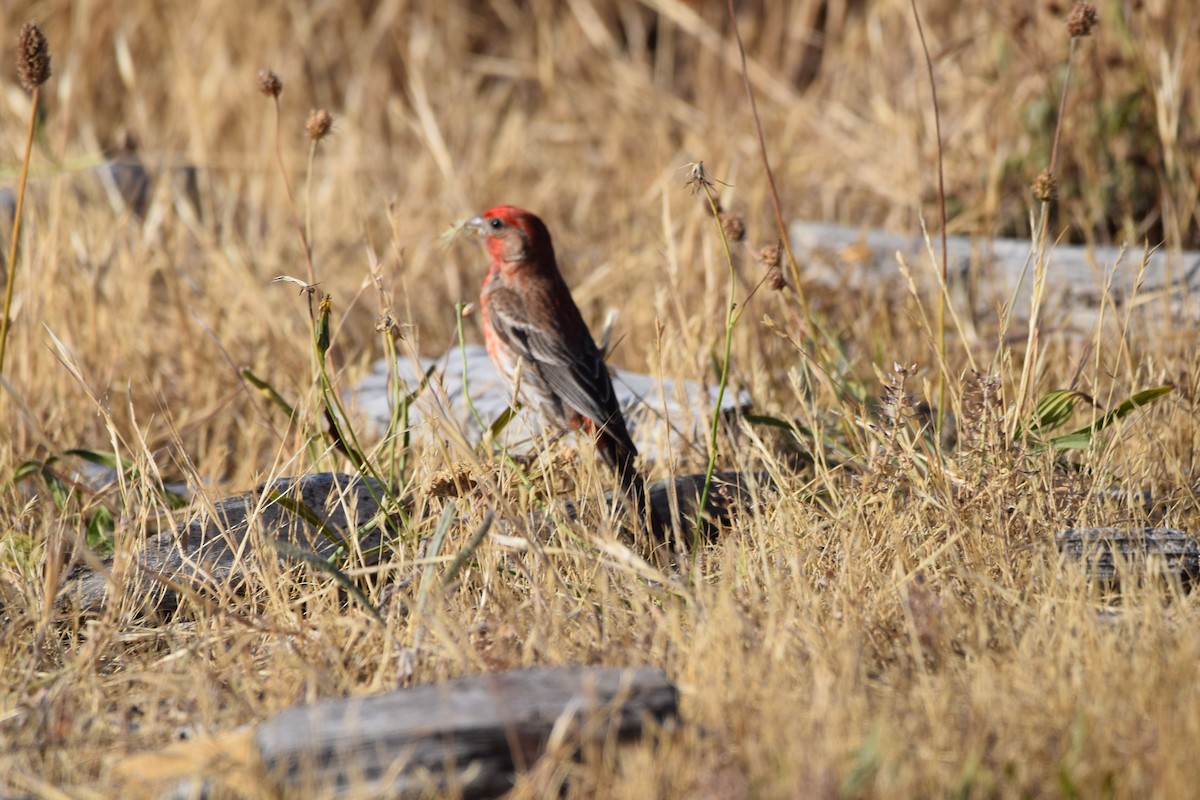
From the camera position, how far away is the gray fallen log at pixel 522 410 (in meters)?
4.39

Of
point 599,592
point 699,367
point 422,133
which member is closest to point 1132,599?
point 599,592

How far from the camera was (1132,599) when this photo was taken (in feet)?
9.66

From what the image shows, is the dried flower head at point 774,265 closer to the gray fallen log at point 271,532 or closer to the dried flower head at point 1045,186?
the gray fallen log at point 271,532

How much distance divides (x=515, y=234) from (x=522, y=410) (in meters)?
1.09

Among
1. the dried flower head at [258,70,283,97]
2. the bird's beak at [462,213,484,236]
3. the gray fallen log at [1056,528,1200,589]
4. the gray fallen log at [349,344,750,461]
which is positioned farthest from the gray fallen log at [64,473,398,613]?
the gray fallen log at [1056,528,1200,589]

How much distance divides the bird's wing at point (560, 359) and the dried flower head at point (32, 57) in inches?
80.4

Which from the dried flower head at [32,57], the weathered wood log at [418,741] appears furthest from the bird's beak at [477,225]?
the weathered wood log at [418,741]

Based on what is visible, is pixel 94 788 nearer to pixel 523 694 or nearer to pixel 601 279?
pixel 523 694

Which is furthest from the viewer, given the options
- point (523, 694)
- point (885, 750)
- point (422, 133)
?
point (422, 133)

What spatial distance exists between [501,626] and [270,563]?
692 mm

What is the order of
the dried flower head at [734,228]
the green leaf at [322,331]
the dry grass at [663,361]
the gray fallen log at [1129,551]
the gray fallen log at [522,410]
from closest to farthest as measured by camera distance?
1. the dry grass at [663,361]
2. the gray fallen log at [1129,551]
3. the green leaf at [322,331]
4. the dried flower head at [734,228]
5. the gray fallen log at [522,410]

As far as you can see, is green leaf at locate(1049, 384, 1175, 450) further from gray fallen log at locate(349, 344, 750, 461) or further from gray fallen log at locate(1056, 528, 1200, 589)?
gray fallen log at locate(349, 344, 750, 461)

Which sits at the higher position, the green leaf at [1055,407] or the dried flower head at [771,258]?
the dried flower head at [771,258]

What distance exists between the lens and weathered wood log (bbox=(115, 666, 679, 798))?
2.27 m
